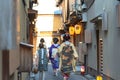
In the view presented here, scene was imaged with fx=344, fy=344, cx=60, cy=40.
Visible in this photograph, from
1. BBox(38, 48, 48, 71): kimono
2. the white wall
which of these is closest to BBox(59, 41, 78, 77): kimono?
the white wall

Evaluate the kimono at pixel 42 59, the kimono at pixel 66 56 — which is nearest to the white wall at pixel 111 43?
the kimono at pixel 66 56

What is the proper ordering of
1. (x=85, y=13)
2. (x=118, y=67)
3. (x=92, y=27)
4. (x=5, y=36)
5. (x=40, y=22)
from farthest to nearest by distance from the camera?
1. (x=40, y=22)
2. (x=85, y=13)
3. (x=92, y=27)
4. (x=118, y=67)
5. (x=5, y=36)

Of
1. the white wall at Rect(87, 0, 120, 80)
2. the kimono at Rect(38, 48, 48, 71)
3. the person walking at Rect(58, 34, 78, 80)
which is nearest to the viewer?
the person walking at Rect(58, 34, 78, 80)

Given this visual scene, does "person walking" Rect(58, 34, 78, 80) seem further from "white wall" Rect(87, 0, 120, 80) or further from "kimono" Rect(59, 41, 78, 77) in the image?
"white wall" Rect(87, 0, 120, 80)

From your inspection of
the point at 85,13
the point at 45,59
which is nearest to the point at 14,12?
the point at 45,59

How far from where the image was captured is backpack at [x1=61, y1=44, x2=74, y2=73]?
12.7 meters

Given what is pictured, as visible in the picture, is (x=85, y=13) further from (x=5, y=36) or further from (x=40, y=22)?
(x=40, y=22)

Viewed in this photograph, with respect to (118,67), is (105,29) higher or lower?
higher

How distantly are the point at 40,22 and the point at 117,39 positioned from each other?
43.5 metres

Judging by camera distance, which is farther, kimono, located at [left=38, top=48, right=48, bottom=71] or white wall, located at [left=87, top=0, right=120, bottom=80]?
kimono, located at [left=38, top=48, right=48, bottom=71]

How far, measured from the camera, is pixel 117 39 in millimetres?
13367

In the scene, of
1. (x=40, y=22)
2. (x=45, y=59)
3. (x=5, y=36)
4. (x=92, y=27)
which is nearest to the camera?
(x=5, y=36)

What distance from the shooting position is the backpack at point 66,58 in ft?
41.7

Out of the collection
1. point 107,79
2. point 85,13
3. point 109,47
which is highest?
point 85,13
